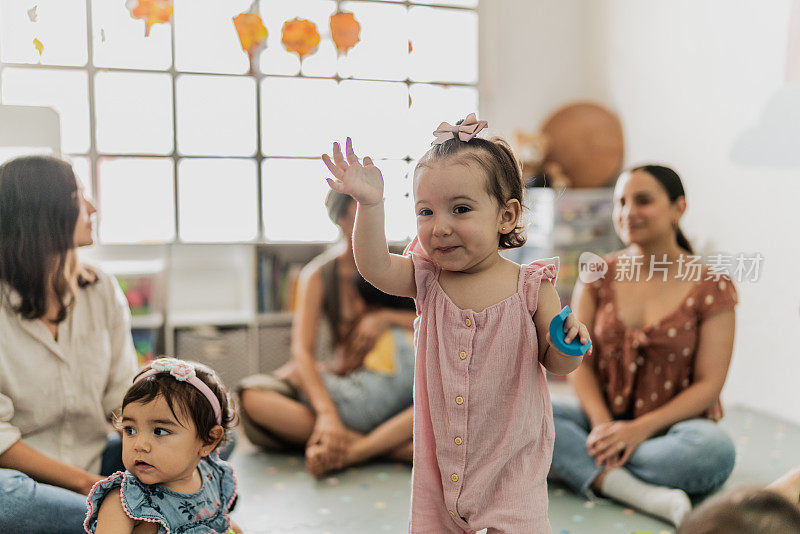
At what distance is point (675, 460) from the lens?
1.43 m

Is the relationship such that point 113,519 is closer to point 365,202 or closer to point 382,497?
point 365,202

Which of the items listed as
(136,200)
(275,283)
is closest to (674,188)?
(275,283)

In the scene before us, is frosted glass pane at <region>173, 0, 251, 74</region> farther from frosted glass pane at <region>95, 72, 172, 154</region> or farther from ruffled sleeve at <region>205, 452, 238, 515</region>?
ruffled sleeve at <region>205, 452, 238, 515</region>

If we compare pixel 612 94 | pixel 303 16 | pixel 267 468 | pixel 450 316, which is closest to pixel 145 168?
pixel 303 16

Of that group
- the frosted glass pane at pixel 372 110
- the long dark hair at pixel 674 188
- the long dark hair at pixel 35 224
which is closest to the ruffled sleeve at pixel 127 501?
the long dark hair at pixel 35 224

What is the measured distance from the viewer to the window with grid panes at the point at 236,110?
2.65 metres

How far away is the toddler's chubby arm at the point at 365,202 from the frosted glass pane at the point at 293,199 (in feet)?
6.45

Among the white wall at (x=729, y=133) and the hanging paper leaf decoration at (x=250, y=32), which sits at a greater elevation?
the hanging paper leaf decoration at (x=250, y=32)

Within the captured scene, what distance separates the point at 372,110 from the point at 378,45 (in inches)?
11.8

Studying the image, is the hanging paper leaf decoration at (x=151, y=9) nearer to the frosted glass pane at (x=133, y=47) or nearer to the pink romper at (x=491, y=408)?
the frosted glass pane at (x=133, y=47)

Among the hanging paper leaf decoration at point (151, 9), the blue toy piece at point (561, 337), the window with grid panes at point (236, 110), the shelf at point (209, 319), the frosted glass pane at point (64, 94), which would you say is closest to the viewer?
the blue toy piece at point (561, 337)

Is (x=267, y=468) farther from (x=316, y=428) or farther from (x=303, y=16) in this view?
(x=303, y=16)

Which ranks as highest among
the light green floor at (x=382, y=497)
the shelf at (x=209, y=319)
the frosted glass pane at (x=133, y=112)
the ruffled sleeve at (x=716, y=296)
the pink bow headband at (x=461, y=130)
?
the frosted glass pane at (x=133, y=112)

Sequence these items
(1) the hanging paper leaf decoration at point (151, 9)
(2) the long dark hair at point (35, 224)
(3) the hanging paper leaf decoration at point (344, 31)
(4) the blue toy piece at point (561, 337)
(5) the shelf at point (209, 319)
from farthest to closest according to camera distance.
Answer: (3) the hanging paper leaf decoration at point (344, 31), (5) the shelf at point (209, 319), (1) the hanging paper leaf decoration at point (151, 9), (2) the long dark hair at point (35, 224), (4) the blue toy piece at point (561, 337)
